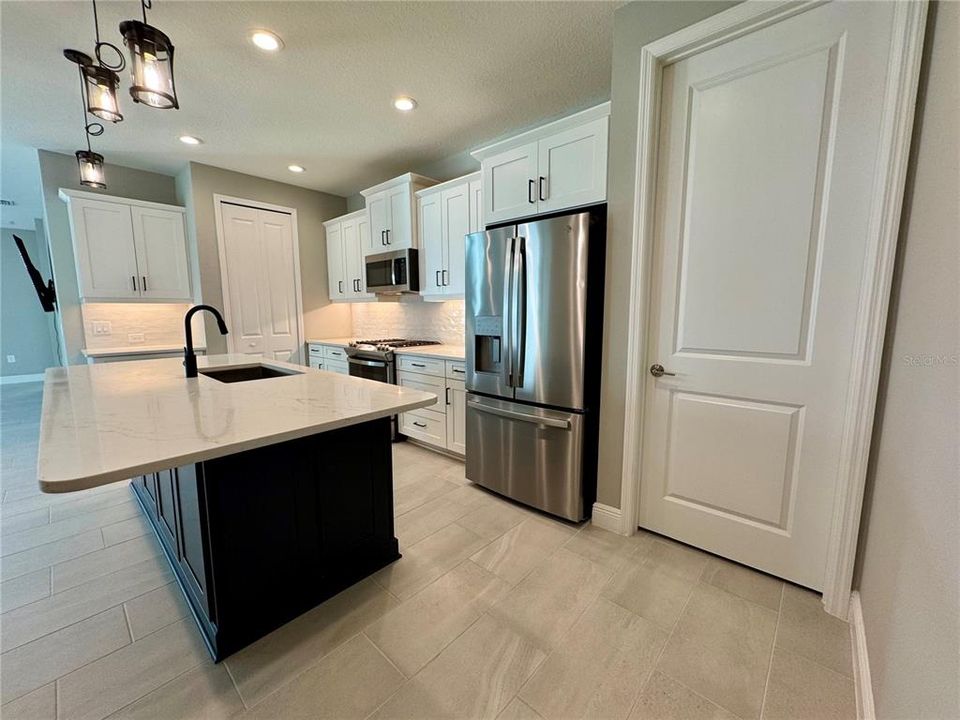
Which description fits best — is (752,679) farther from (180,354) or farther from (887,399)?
(180,354)

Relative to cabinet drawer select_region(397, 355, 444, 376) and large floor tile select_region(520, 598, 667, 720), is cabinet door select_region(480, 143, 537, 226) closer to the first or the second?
cabinet drawer select_region(397, 355, 444, 376)

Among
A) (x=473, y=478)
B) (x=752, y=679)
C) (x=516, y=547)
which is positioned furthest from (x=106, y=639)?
(x=752, y=679)

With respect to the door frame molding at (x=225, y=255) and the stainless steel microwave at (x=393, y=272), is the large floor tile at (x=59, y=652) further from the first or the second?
the door frame molding at (x=225, y=255)

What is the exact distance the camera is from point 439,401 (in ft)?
10.4

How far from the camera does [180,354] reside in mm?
4055

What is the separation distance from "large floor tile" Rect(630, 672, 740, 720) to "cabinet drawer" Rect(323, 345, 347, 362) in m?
3.67

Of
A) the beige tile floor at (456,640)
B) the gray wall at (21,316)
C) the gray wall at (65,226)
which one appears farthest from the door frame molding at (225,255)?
the gray wall at (21,316)

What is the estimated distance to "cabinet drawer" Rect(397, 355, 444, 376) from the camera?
10.4 feet

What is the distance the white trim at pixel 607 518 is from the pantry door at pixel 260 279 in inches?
154

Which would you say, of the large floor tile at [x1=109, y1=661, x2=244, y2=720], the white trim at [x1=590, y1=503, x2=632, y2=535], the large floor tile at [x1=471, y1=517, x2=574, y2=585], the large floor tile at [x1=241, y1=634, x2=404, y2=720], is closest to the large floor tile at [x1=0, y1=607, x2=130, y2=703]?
the large floor tile at [x1=109, y1=661, x2=244, y2=720]

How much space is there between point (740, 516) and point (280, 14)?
331 centimetres

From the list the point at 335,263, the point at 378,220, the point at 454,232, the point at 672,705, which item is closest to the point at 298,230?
the point at 335,263

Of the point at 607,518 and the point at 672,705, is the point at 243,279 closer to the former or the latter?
the point at 607,518

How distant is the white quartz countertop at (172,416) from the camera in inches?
34.8
